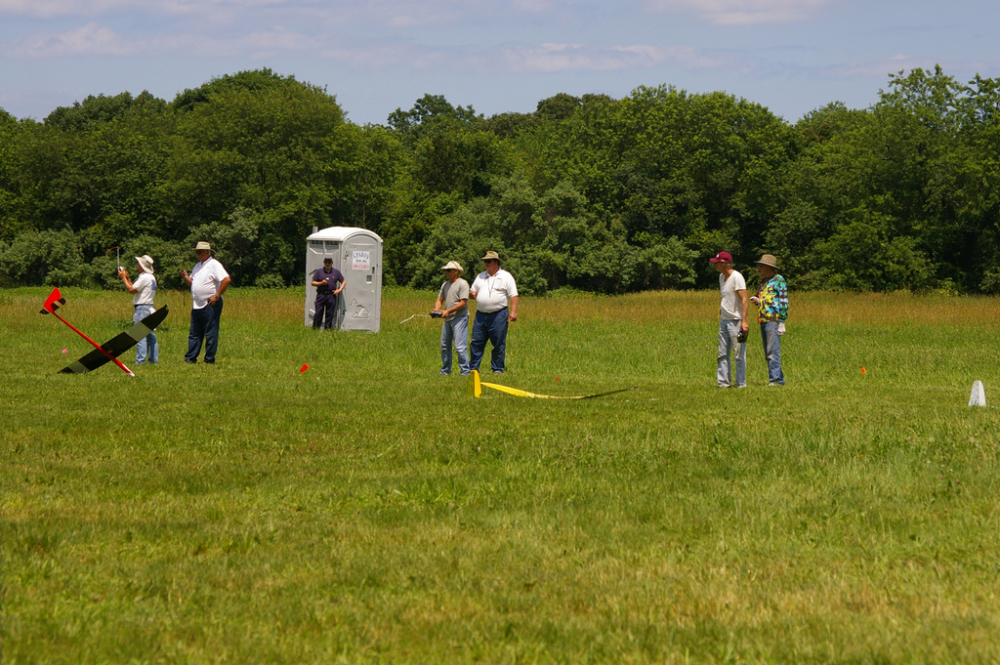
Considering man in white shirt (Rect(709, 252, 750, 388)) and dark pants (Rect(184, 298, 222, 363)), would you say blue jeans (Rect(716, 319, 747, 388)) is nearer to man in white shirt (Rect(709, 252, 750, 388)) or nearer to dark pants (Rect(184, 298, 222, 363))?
man in white shirt (Rect(709, 252, 750, 388))

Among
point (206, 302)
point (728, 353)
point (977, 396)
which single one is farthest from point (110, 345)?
point (977, 396)

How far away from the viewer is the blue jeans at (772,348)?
14.4 meters

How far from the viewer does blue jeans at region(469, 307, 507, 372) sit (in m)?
15.0

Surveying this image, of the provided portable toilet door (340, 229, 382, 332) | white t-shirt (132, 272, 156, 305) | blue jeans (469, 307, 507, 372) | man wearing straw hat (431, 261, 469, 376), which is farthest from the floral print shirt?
portable toilet door (340, 229, 382, 332)

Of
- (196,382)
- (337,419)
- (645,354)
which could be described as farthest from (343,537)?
(645,354)

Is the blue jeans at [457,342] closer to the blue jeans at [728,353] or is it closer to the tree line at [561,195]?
the blue jeans at [728,353]

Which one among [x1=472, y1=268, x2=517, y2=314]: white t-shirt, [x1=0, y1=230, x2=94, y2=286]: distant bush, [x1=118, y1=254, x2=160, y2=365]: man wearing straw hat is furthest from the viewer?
[x1=0, y1=230, x2=94, y2=286]: distant bush

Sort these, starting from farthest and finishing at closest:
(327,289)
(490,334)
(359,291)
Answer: (359,291) → (327,289) → (490,334)

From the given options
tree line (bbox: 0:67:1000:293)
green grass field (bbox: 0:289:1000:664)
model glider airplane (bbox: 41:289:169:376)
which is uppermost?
tree line (bbox: 0:67:1000:293)

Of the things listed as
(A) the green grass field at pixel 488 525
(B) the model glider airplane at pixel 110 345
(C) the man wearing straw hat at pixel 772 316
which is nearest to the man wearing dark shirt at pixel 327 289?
(B) the model glider airplane at pixel 110 345

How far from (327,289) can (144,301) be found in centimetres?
824

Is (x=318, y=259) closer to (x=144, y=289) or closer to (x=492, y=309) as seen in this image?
(x=144, y=289)

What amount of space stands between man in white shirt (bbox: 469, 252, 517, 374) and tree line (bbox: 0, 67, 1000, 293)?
137 ft

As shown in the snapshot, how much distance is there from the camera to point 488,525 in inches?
236
